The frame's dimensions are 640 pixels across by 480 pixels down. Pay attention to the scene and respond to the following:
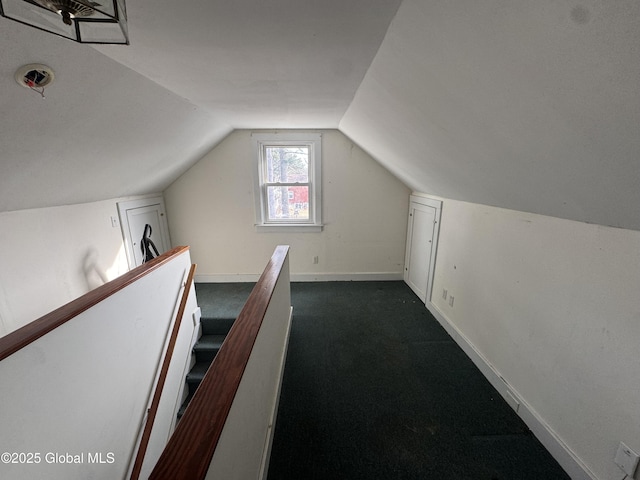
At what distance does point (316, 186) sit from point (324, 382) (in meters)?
2.36

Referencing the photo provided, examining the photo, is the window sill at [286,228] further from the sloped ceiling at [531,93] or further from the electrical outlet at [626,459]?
the electrical outlet at [626,459]

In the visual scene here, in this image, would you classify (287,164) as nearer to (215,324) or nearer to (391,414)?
(215,324)

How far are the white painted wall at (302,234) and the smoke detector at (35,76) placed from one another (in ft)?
7.51

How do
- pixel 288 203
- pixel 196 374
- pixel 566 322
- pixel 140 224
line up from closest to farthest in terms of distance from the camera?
pixel 566 322 → pixel 196 374 → pixel 140 224 → pixel 288 203

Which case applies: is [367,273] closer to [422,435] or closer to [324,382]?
[324,382]

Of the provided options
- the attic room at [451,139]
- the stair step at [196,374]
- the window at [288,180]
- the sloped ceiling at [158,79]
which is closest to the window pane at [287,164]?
the window at [288,180]

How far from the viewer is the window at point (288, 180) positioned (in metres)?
3.37

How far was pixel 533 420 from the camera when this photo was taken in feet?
5.10

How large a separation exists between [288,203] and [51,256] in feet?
7.92

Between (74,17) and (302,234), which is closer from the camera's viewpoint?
(74,17)

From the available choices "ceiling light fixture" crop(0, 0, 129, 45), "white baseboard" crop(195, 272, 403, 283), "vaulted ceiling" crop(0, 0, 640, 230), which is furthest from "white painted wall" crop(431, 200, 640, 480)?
"ceiling light fixture" crop(0, 0, 129, 45)

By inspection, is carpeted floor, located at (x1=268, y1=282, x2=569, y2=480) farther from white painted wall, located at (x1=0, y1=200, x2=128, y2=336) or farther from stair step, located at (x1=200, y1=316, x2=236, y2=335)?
white painted wall, located at (x1=0, y1=200, x2=128, y2=336)

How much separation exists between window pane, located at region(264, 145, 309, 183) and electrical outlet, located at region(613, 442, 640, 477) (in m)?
3.35

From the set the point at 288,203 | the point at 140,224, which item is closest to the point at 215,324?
the point at 140,224
